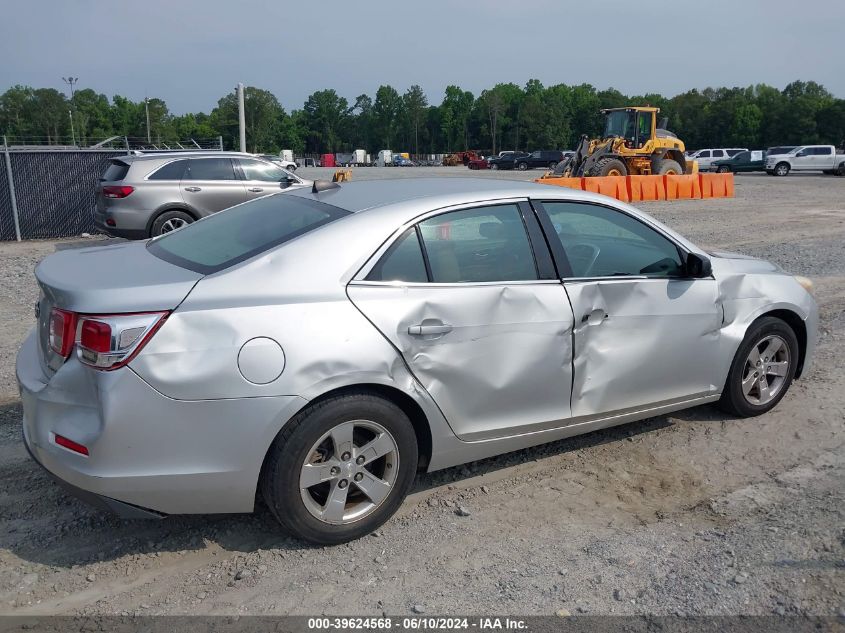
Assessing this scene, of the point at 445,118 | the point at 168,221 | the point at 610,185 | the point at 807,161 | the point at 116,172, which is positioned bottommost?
the point at 168,221

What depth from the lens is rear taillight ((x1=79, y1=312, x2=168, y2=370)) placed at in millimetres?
3006

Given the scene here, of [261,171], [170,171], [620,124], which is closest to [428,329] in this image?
[170,171]

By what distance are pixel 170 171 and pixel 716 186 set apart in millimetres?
18296

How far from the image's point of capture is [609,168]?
80.6ft

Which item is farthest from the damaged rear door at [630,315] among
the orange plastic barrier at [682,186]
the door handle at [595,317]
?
the orange plastic barrier at [682,186]

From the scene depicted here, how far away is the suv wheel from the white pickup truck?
38.8 meters

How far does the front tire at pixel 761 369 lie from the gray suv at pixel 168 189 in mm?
9056

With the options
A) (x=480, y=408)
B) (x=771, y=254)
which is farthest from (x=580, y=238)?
(x=771, y=254)

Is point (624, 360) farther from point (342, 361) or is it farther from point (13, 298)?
point (13, 298)

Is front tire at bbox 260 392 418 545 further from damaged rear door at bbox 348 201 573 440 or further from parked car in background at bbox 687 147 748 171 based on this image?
parked car in background at bbox 687 147 748 171

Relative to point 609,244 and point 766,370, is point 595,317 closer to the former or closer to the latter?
point 609,244

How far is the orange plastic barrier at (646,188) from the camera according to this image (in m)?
22.1

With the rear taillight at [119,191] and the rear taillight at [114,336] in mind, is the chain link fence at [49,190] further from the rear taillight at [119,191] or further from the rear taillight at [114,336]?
the rear taillight at [114,336]

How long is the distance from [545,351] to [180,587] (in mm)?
2047
